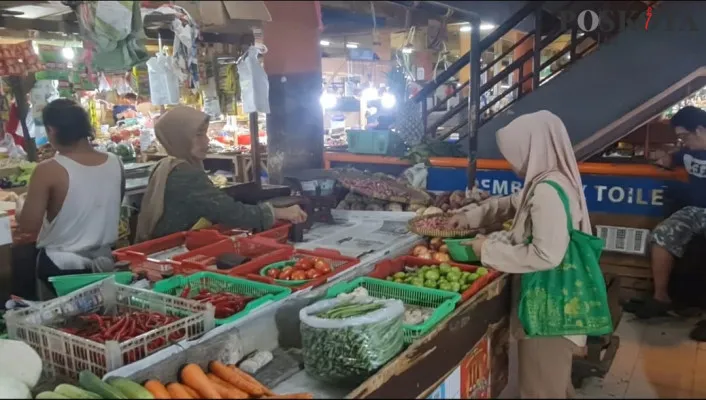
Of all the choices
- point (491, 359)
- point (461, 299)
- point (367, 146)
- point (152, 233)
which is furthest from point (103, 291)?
point (367, 146)

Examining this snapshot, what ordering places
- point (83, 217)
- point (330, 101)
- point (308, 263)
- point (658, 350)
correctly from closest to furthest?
point (308, 263) < point (83, 217) < point (658, 350) < point (330, 101)

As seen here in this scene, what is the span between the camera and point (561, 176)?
2.45 metres

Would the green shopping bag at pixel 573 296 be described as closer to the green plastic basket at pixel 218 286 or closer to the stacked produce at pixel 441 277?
the stacked produce at pixel 441 277

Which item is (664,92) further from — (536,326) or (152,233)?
(152,233)

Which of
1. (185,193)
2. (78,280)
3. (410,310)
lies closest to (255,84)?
(185,193)

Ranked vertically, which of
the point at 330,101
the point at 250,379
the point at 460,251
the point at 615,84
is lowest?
the point at 250,379

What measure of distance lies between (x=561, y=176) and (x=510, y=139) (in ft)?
0.86

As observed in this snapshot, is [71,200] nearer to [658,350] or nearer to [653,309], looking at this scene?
[658,350]

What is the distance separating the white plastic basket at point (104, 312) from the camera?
200 cm

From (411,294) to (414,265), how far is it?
19.0 inches

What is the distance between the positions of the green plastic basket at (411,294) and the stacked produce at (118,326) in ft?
2.33

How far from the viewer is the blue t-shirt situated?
460cm

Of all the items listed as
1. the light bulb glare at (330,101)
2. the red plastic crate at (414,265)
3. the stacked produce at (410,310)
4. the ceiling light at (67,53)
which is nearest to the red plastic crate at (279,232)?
the red plastic crate at (414,265)

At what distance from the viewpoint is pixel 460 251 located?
3.14 meters
